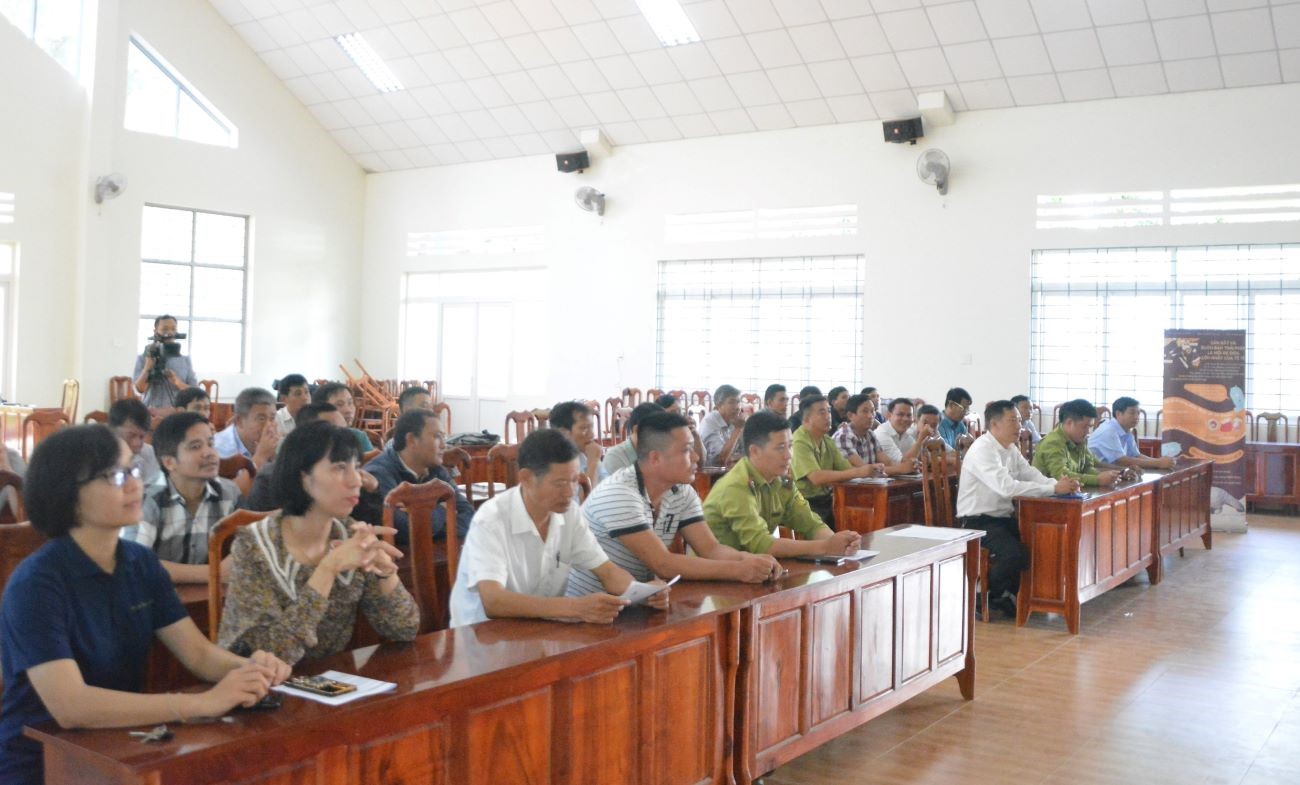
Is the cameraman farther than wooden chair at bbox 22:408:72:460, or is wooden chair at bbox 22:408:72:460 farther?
the cameraman

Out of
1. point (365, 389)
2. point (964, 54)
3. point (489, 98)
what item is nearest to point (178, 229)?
point (365, 389)

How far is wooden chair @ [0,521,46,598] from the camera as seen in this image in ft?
7.77

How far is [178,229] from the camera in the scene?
1186cm

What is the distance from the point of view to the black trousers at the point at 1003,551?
17.4 ft

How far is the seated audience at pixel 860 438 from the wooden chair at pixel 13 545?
4742 mm

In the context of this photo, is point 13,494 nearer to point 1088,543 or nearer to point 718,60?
point 1088,543

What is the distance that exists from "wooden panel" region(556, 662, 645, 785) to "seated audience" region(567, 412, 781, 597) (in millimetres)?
525

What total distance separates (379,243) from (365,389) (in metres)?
2.59

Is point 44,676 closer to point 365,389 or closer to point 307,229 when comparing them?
point 365,389

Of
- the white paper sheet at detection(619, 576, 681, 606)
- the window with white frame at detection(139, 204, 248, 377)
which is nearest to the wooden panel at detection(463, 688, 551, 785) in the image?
the white paper sheet at detection(619, 576, 681, 606)

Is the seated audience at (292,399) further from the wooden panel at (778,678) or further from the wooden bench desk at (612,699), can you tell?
the wooden panel at (778,678)

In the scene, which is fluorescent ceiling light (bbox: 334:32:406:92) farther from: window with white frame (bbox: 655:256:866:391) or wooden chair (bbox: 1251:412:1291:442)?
wooden chair (bbox: 1251:412:1291:442)

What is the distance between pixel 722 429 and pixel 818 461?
57.9 inches

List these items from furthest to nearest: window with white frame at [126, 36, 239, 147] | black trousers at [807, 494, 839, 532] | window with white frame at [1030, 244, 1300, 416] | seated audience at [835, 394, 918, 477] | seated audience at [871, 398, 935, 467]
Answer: window with white frame at [126, 36, 239, 147] → window with white frame at [1030, 244, 1300, 416] → seated audience at [871, 398, 935, 467] → seated audience at [835, 394, 918, 477] → black trousers at [807, 494, 839, 532]
